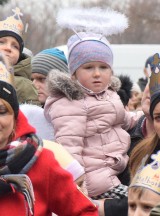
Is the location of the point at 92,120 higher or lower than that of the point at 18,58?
lower

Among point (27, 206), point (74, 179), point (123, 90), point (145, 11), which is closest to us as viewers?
point (27, 206)

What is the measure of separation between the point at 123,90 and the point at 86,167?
1.82 metres

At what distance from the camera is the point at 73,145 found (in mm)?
5309

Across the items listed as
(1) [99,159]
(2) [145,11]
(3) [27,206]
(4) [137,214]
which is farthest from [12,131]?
(2) [145,11]

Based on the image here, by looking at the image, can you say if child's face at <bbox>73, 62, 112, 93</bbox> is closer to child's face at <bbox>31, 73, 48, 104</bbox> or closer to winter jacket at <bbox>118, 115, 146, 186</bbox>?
winter jacket at <bbox>118, 115, 146, 186</bbox>

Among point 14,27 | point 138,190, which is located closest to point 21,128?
point 138,190

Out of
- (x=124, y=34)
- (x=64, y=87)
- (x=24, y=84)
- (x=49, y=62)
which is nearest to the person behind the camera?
(x=64, y=87)

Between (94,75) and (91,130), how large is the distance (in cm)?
39

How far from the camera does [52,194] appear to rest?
434cm

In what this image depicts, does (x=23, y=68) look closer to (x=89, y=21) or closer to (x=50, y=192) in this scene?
(x=89, y=21)

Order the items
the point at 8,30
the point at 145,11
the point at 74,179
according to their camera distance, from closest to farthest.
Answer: the point at 74,179
the point at 8,30
the point at 145,11

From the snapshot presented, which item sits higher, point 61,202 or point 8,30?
point 8,30

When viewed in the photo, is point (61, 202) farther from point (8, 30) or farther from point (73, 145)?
point (8, 30)

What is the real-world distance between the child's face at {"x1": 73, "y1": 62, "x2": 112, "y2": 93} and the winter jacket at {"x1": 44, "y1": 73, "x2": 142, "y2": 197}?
0.07m
